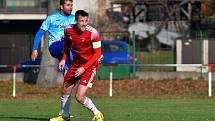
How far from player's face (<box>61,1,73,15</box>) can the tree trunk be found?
16.5m

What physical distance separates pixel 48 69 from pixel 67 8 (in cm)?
1721

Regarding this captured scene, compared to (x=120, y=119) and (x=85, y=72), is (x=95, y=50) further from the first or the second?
(x=120, y=119)

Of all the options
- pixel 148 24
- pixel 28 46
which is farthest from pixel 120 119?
pixel 148 24

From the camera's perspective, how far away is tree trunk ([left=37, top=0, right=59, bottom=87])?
30.3 metres

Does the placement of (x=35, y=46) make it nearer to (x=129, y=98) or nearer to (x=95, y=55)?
(x=95, y=55)

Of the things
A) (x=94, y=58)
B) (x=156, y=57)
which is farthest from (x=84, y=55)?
(x=156, y=57)

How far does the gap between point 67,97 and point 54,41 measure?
4.16ft

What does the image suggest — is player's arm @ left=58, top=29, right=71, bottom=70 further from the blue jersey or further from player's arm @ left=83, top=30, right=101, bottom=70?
the blue jersey

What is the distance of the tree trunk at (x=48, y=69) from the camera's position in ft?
99.3

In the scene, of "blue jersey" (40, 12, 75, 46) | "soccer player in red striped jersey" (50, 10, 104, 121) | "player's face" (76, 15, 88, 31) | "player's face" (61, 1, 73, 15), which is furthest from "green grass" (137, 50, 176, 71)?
"player's face" (76, 15, 88, 31)

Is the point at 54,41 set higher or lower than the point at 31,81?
higher

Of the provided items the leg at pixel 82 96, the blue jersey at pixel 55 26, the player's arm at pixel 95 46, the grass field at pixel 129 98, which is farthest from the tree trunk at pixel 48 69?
the player's arm at pixel 95 46

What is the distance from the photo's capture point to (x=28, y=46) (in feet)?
144

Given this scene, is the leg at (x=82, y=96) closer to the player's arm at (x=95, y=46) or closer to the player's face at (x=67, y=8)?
the player's arm at (x=95, y=46)
